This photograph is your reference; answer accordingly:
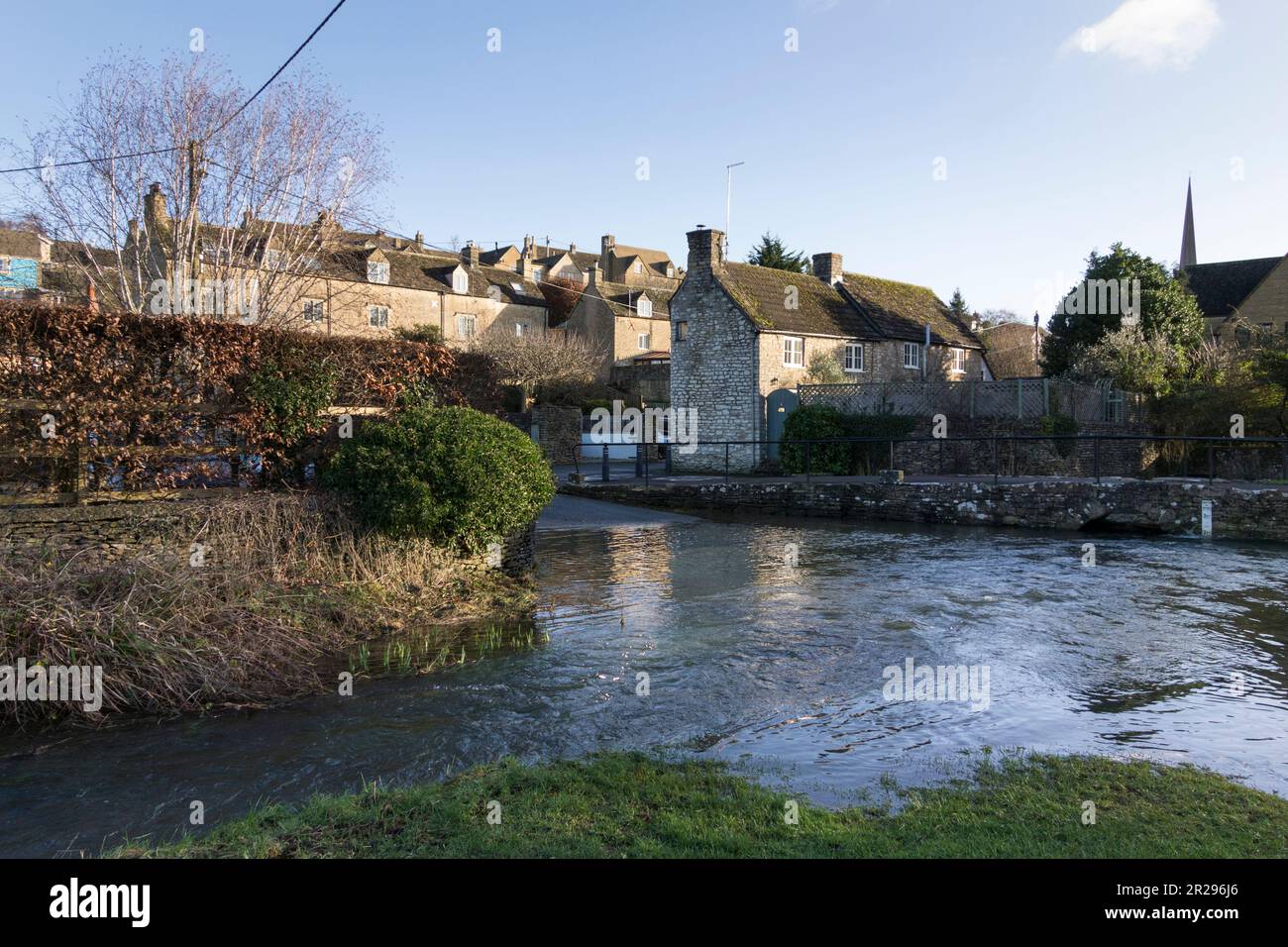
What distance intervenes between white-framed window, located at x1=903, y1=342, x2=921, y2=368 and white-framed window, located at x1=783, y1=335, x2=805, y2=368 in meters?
5.49

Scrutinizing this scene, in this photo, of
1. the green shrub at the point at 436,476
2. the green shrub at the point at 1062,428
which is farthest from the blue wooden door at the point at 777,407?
the green shrub at the point at 436,476

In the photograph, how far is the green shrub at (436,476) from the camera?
11.1m

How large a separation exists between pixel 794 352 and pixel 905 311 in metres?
7.86

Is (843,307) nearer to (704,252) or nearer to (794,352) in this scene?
(794,352)

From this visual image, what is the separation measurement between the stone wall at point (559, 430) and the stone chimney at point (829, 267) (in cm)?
1140

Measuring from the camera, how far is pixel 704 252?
32188 millimetres

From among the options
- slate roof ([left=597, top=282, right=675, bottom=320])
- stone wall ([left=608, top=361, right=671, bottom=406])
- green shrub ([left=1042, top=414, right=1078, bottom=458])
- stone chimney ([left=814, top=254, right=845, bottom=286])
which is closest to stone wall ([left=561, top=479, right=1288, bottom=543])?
green shrub ([left=1042, top=414, right=1078, bottom=458])

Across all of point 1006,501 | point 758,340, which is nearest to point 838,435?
point 758,340

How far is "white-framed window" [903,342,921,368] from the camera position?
35.9 metres

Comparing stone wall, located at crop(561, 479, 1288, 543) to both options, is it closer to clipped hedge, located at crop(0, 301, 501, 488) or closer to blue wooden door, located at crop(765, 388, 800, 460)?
blue wooden door, located at crop(765, 388, 800, 460)

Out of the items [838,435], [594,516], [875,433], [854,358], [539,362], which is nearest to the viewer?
[594,516]

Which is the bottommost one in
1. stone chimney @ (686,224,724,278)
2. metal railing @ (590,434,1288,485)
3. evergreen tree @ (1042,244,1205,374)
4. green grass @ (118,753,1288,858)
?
green grass @ (118,753,1288,858)

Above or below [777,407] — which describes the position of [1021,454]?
below
